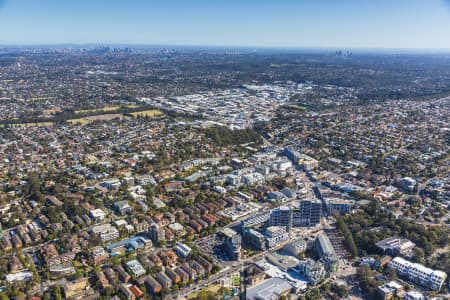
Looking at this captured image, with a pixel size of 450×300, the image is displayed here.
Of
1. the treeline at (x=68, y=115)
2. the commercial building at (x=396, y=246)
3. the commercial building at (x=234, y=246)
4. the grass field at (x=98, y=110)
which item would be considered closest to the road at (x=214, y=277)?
the commercial building at (x=234, y=246)

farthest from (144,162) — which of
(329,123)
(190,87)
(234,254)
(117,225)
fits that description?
(190,87)

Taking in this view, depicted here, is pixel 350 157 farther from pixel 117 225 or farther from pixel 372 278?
pixel 117 225

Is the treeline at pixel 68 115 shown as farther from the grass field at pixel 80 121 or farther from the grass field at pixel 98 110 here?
the grass field at pixel 80 121

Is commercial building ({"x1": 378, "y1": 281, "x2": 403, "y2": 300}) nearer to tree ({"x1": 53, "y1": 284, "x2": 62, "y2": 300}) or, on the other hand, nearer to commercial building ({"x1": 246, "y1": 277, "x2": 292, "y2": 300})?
commercial building ({"x1": 246, "y1": 277, "x2": 292, "y2": 300})

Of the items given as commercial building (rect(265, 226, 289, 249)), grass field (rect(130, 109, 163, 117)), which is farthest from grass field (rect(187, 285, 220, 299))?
grass field (rect(130, 109, 163, 117))

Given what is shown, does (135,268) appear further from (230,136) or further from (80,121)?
(80,121)

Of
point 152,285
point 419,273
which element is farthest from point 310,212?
point 152,285

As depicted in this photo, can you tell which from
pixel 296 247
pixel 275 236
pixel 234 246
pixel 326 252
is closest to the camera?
pixel 326 252

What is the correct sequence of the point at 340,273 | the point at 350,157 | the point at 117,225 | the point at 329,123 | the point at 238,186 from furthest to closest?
the point at 329,123, the point at 350,157, the point at 238,186, the point at 117,225, the point at 340,273
